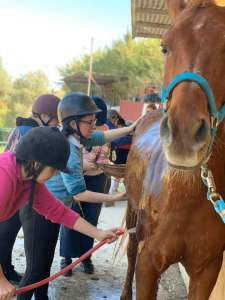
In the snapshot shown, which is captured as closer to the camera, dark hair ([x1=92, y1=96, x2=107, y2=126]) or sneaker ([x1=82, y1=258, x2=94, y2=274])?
sneaker ([x1=82, y1=258, x2=94, y2=274])

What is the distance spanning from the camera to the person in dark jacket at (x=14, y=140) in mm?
3738

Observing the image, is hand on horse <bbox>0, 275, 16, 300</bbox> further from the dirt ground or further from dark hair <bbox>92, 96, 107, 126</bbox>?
dark hair <bbox>92, 96, 107, 126</bbox>

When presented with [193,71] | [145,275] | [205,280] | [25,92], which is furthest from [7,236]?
[25,92]

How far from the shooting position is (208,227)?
2.12 meters

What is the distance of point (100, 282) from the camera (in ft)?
13.1

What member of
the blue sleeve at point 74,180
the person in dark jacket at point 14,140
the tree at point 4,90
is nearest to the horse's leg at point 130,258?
the blue sleeve at point 74,180

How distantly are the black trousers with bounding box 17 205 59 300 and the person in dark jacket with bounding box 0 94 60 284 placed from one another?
36.7 inches

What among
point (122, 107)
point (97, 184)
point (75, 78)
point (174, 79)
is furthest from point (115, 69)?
point (174, 79)

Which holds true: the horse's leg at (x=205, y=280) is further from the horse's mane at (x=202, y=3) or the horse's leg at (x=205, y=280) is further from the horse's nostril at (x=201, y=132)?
the horse's mane at (x=202, y=3)

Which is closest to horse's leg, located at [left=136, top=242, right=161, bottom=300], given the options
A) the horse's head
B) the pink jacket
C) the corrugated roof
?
the pink jacket

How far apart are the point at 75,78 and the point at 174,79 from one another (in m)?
24.4

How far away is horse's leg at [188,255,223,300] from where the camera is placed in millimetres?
2264

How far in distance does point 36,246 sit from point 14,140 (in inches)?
46.3

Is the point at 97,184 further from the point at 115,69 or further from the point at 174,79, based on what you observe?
the point at 115,69
